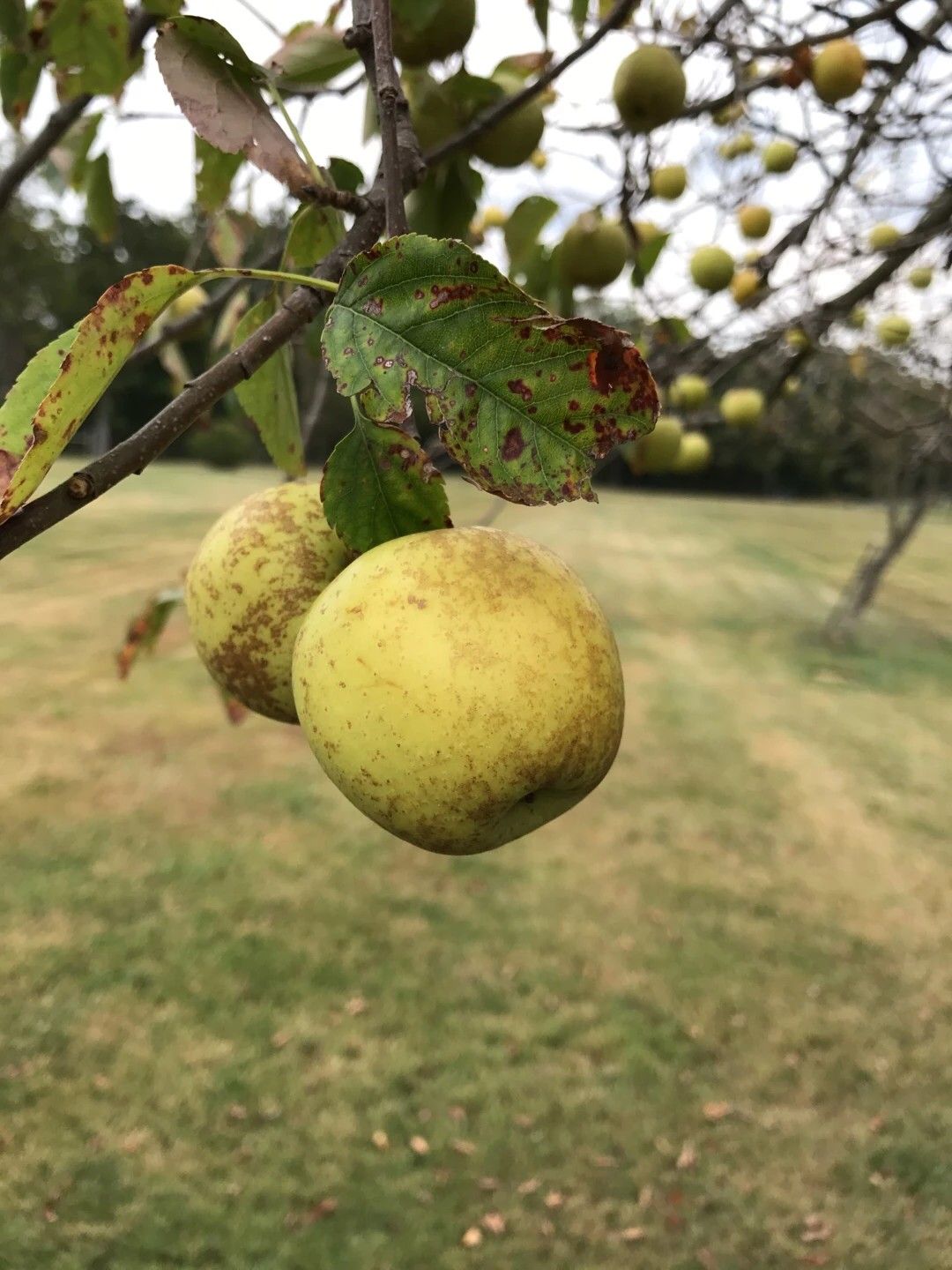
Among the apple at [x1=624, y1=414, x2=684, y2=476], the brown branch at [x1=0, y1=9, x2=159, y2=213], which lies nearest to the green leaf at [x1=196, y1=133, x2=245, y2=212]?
the brown branch at [x1=0, y1=9, x2=159, y2=213]

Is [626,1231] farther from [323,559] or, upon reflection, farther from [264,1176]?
[323,559]

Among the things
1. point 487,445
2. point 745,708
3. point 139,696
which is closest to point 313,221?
point 487,445

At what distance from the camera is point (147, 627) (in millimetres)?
1593

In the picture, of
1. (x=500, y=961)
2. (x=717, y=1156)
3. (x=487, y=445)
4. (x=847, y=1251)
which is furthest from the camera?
(x=500, y=961)

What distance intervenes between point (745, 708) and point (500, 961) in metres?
4.83

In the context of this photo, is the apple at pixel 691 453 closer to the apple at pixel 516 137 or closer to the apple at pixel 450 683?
the apple at pixel 516 137

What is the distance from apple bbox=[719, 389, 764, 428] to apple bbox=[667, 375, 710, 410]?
82 centimetres

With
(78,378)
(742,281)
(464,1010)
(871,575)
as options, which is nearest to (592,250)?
(78,378)

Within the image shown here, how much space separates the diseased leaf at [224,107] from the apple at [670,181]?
246 cm

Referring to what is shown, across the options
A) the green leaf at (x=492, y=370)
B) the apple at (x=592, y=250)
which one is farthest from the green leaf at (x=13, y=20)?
the green leaf at (x=492, y=370)

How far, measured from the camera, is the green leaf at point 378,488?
91cm

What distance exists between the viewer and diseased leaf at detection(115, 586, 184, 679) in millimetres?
1551

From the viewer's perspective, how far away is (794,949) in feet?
16.5

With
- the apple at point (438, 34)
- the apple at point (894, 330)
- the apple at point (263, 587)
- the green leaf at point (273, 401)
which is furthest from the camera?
the apple at point (894, 330)
